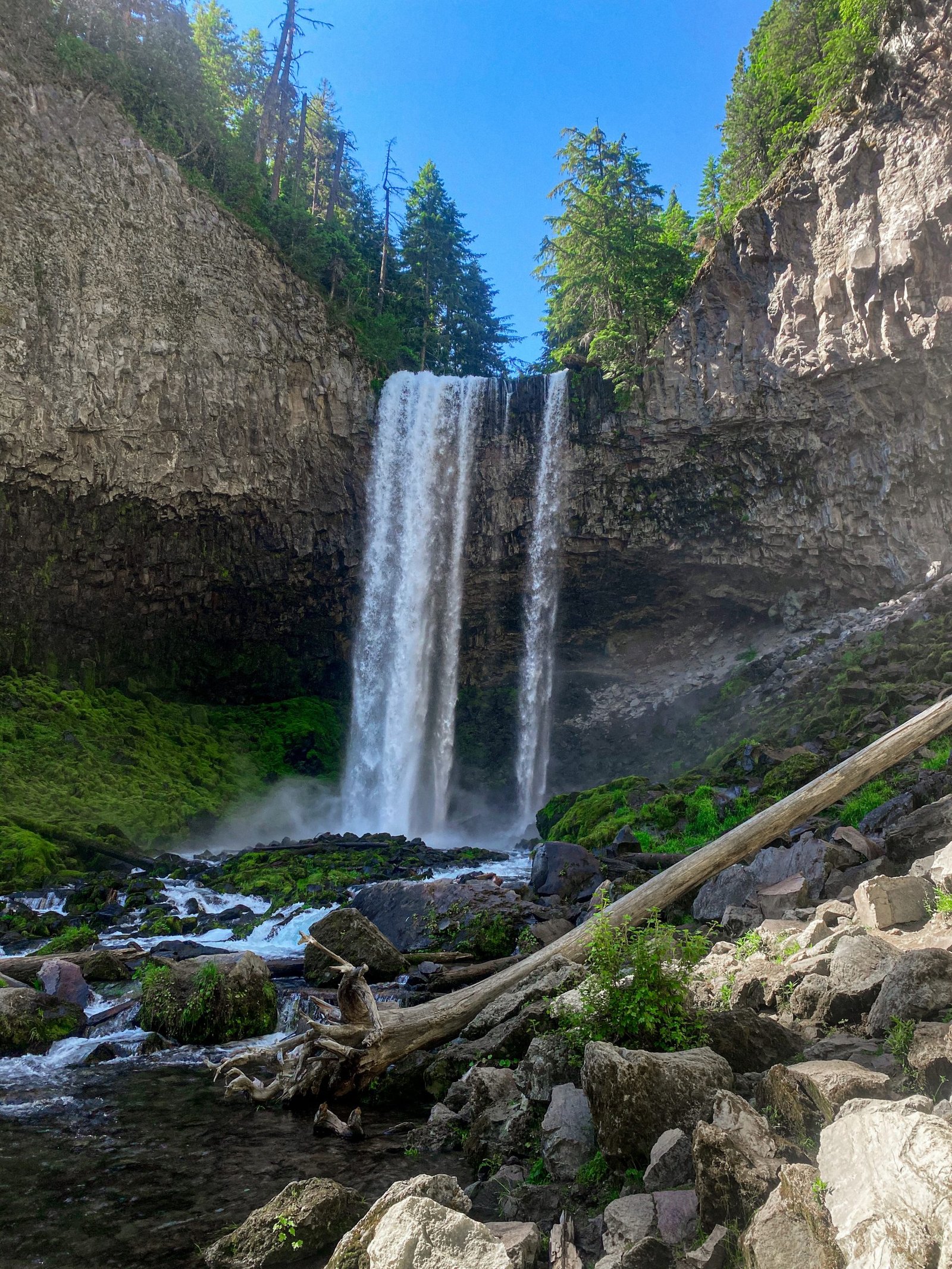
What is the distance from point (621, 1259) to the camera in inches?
109

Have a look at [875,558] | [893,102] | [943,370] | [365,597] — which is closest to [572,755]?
[365,597]

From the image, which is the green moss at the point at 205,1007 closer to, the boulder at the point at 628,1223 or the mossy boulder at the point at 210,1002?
the mossy boulder at the point at 210,1002

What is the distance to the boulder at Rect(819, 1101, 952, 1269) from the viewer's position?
2.21m

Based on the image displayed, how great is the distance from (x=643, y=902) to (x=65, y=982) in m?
5.96

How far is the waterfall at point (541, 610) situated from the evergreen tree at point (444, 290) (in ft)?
29.7

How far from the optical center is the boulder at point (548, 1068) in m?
4.46

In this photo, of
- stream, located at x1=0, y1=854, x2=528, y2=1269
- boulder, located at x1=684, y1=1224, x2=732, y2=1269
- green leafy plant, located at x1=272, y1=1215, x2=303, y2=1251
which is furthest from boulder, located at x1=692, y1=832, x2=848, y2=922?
green leafy plant, located at x1=272, y1=1215, x2=303, y2=1251

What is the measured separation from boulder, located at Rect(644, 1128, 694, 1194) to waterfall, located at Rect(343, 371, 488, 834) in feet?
72.7

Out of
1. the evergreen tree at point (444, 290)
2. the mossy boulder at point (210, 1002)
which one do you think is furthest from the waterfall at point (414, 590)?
the mossy boulder at point (210, 1002)

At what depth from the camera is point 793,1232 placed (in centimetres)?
250

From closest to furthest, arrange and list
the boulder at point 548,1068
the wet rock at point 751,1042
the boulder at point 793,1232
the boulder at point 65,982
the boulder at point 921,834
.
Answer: the boulder at point 793,1232
the wet rock at point 751,1042
the boulder at point 548,1068
the boulder at point 921,834
the boulder at point 65,982

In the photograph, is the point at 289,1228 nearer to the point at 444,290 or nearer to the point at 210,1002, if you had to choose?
the point at 210,1002

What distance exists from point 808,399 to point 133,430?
18.6 m

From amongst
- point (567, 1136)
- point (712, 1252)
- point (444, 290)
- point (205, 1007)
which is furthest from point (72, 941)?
point (444, 290)
